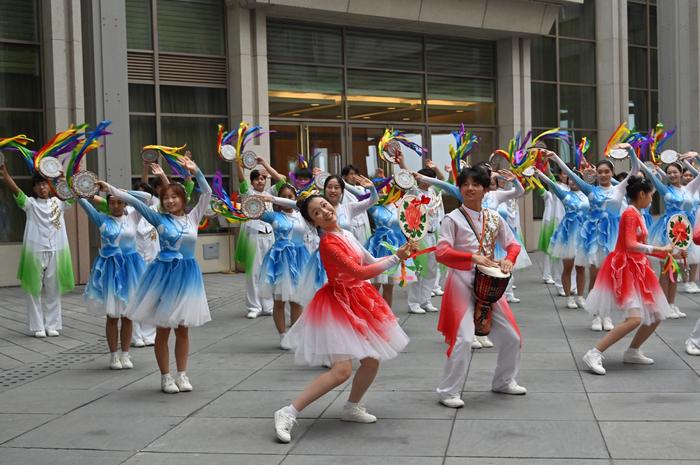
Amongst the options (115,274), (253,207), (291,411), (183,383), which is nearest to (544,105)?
(253,207)

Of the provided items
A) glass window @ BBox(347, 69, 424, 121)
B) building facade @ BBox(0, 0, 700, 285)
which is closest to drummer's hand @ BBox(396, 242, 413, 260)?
building facade @ BBox(0, 0, 700, 285)

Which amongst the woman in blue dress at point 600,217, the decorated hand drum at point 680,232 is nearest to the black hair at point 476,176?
the decorated hand drum at point 680,232

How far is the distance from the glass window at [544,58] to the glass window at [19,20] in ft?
39.8

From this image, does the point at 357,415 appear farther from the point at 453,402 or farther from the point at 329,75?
the point at 329,75

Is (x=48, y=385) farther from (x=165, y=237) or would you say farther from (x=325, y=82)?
(x=325, y=82)

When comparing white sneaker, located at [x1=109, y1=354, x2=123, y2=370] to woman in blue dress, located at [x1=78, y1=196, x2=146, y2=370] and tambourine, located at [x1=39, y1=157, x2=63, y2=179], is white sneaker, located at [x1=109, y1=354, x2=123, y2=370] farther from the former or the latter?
tambourine, located at [x1=39, y1=157, x2=63, y2=179]

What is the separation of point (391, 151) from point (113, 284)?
3400 mm

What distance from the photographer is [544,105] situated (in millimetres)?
22516

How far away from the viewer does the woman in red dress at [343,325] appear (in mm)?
5801

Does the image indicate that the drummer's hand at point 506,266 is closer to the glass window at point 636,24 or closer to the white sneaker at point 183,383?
the white sneaker at point 183,383

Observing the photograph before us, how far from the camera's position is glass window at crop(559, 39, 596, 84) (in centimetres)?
2272

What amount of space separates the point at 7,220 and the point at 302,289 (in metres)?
9.74

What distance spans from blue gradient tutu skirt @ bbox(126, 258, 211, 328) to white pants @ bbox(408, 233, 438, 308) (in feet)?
16.5

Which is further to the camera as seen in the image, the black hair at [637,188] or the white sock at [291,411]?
the black hair at [637,188]
